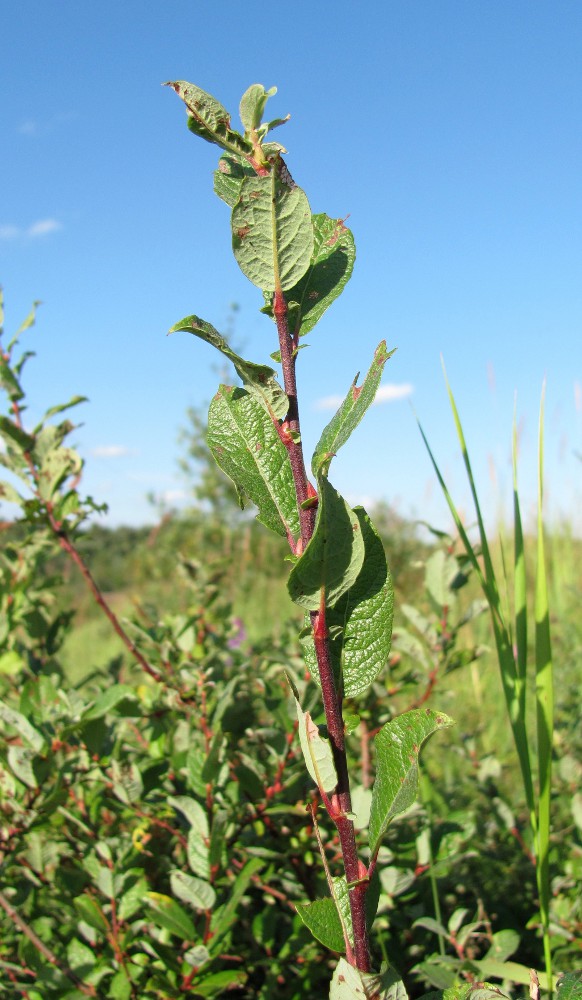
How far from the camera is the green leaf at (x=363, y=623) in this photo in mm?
659

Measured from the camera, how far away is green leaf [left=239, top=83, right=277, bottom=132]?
644 mm

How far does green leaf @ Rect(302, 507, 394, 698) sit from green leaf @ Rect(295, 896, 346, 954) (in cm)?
17

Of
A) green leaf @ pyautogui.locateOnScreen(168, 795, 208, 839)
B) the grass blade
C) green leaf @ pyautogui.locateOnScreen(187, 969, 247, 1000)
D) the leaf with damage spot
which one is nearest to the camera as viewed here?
the leaf with damage spot

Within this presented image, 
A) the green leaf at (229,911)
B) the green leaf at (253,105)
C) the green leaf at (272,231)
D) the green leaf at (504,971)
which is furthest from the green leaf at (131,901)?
the green leaf at (253,105)

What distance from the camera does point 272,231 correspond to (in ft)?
2.13

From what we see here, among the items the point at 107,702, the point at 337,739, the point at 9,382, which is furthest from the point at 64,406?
the point at 337,739

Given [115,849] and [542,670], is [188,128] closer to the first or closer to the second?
[542,670]

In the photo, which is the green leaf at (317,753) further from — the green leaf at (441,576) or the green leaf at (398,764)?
the green leaf at (441,576)

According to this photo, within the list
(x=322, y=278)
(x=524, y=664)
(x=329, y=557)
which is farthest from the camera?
(x=524, y=664)

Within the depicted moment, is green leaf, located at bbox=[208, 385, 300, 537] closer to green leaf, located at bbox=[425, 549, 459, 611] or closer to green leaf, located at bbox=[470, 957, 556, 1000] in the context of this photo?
green leaf, located at bbox=[470, 957, 556, 1000]

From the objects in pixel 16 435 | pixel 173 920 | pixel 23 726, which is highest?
pixel 16 435

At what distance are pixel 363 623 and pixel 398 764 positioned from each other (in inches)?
4.6

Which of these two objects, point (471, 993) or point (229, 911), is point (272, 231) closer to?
point (471, 993)

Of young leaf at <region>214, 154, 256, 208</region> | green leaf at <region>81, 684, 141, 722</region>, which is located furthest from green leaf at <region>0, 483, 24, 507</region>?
young leaf at <region>214, 154, 256, 208</region>
